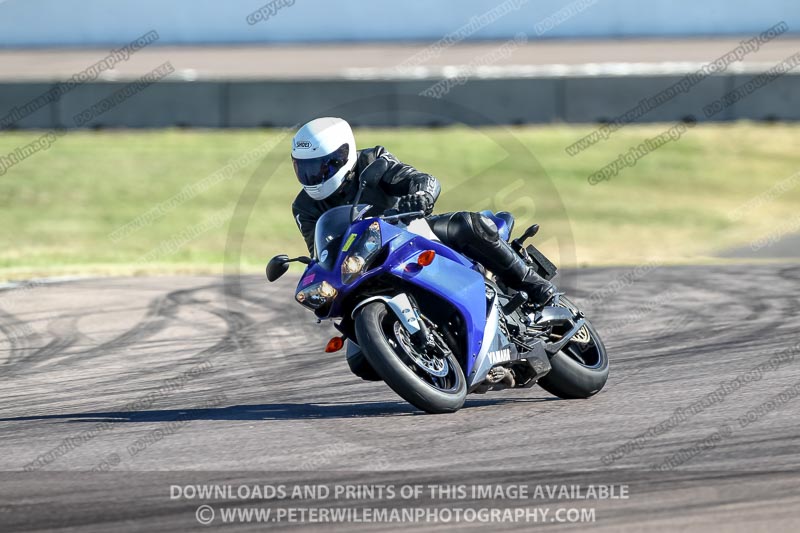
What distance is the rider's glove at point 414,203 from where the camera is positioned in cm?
Answer: 667

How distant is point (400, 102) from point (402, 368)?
54.3ft

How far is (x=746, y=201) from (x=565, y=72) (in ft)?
12.8

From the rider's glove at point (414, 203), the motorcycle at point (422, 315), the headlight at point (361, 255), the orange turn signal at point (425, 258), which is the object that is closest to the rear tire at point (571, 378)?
the motorcycle at point (422, 315)

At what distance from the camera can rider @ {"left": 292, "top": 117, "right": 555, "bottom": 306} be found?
680 centimetres

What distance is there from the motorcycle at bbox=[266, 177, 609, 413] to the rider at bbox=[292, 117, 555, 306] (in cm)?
9

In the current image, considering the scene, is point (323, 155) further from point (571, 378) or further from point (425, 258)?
point (571, 378)

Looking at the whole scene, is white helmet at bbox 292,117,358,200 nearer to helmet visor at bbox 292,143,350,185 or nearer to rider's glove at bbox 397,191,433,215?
helmet visor at bbox 292,143,350,185

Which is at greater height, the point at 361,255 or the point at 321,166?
the point at 321,166

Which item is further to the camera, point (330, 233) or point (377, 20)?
point (377, 20)

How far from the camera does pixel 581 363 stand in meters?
7.39

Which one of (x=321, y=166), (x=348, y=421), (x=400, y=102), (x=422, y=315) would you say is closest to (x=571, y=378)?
(x=422, y=315)

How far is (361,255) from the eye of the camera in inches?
254

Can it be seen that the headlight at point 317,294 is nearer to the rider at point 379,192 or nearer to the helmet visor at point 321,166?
the rider at point 379,192

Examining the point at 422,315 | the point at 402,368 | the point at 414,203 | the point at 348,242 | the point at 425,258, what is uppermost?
the point at 414,203
